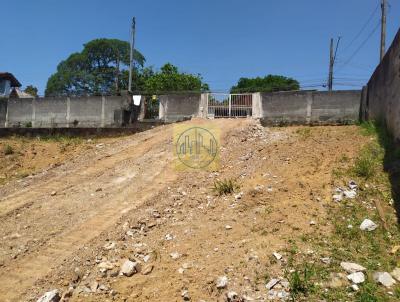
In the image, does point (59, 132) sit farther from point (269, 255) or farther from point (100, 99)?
point (269, 255)

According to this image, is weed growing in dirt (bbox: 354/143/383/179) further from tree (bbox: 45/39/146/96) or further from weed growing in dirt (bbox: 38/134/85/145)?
tree (bbox: 45/39/146/96)

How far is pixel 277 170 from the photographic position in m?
8.20

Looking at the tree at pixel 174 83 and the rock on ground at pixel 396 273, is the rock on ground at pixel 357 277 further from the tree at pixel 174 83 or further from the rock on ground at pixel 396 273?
the tree at pixel 174 83

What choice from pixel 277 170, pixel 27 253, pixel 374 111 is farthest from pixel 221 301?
pixel 374 111

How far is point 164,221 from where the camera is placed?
6.63 meters

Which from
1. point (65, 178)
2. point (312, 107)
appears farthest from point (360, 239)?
point (312, 107)

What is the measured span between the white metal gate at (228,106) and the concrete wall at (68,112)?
3154 mm

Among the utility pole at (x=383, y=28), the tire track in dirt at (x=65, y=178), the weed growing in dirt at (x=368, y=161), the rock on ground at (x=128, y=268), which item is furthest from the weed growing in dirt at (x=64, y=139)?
the utility pole at (x=383, y=28)

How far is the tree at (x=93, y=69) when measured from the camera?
118 feet

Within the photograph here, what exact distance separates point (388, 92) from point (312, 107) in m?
4.26

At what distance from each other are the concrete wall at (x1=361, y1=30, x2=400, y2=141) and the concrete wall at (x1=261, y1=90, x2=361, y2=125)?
111 centimetres

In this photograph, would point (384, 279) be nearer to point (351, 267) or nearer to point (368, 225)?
point (351, 267)

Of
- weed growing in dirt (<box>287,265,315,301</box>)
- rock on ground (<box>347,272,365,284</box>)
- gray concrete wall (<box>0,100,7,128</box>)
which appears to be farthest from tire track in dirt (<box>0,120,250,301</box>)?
gray concrete wall (<box>0,100,7,128</box>)

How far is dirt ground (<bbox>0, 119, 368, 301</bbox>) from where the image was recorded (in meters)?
5.02
